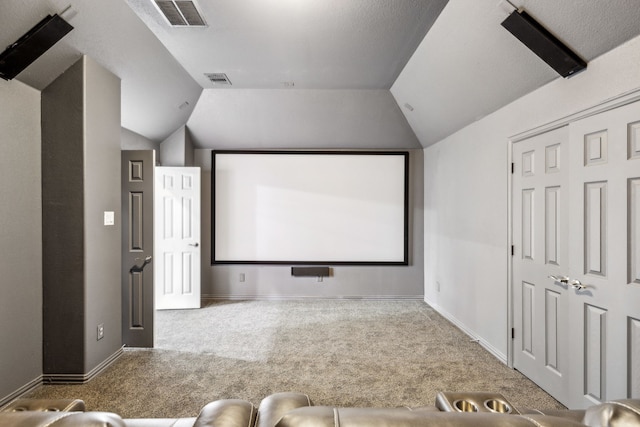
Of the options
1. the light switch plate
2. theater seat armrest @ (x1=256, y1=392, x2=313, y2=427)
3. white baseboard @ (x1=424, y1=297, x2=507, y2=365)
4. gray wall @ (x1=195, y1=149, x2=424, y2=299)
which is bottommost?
white baseboard @ (x1=424, y1=297, x2=507, y2=365)

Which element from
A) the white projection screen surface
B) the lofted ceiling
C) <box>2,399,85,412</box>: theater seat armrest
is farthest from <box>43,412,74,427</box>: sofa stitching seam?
the white projection screen surface

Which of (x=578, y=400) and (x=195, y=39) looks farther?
(x=195, y=39)

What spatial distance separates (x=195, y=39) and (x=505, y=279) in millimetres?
3719

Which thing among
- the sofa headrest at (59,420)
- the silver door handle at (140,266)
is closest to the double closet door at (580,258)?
the sofa headrest at (59,420)

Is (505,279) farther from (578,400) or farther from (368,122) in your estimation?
(368,122)

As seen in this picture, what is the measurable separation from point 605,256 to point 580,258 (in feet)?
0.58

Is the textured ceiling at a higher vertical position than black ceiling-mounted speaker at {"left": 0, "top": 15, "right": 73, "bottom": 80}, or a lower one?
higher

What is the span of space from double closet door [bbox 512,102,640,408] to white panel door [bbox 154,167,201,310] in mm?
4110

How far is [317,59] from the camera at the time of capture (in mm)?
3607

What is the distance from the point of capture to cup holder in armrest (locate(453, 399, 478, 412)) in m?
1.17

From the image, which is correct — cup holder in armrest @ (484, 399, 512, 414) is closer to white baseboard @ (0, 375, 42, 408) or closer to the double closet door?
the double closet door

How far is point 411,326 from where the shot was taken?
13.7ft

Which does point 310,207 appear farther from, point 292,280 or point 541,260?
point 541,260

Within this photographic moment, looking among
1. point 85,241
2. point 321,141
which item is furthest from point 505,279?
point 85,241
